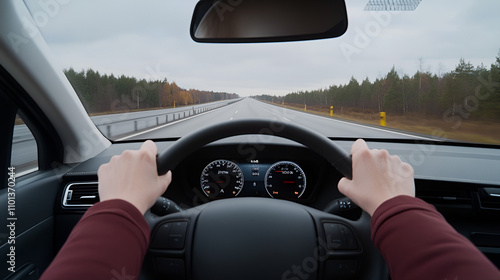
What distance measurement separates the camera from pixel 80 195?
2.77 m

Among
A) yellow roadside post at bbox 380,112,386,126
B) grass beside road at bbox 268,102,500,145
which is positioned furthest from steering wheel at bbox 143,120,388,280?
yellow roadside post at bbox 380,112,386,126

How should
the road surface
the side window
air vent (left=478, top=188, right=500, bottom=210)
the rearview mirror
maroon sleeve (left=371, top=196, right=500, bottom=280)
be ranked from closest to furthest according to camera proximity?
maroon sleeve (left=371, top=196, right=500, bottom=280) → the rearview mirror → the road surface → the side window → air vent (left=478, top=188, right=500, bottom=210)

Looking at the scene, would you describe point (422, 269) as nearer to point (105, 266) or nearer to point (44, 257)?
point (105, 266)

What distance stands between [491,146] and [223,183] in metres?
3.27

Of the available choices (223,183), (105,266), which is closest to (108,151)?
(223,183)

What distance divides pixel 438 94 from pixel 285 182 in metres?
2.44

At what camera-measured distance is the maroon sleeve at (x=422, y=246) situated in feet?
2.28

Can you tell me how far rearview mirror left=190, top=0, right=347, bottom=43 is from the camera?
7.05ft

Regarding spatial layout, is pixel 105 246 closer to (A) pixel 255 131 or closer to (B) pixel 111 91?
(A) pixel 255 131

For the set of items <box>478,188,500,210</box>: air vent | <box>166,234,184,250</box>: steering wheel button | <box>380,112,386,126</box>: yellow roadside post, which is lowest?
<box>478,188,500,210</box>: air vent

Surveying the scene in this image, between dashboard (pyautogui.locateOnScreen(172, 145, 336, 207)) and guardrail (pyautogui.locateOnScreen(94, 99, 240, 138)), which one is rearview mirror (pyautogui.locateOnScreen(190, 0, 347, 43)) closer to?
dashboard (pyautogui.locateOnScreen(172, 145, 336, 207))

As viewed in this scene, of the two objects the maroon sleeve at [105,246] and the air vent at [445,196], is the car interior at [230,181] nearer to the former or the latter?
the air vent at [445,196]

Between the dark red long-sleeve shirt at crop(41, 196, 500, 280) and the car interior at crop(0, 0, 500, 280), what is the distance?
40 centimetres

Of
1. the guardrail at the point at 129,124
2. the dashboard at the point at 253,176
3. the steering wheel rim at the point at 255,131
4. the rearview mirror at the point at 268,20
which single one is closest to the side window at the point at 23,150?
the guardrail at the point at 129,124
